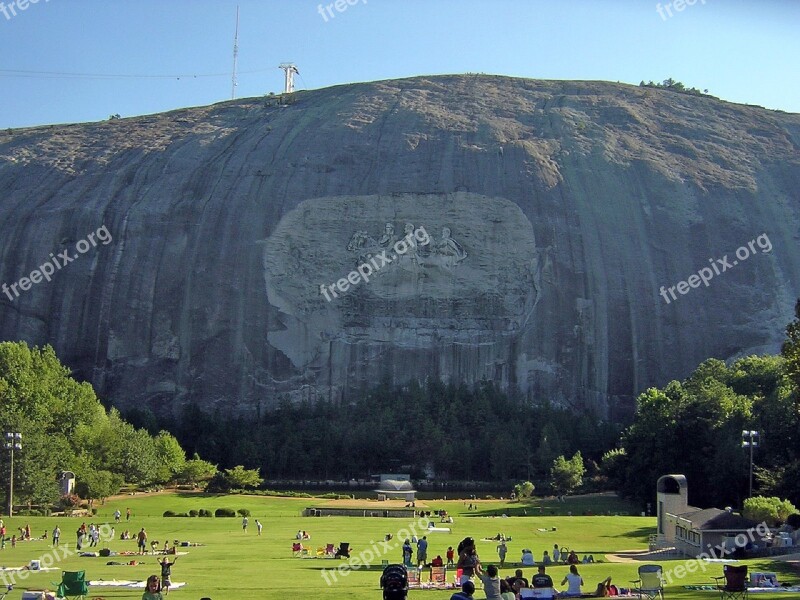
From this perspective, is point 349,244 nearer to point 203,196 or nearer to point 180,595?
point 203,196

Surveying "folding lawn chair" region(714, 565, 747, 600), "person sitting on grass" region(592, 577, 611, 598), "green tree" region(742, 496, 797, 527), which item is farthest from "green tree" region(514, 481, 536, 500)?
"folding lawn chair" region(714, 565, 747, 600)

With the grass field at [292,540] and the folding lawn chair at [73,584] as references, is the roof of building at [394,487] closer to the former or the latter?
the grass field at [292,540]

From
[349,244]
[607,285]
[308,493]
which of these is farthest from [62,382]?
[607,285]

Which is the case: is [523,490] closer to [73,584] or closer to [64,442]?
[64,442]

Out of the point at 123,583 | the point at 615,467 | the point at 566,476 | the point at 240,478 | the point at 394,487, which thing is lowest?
the point at 123,583

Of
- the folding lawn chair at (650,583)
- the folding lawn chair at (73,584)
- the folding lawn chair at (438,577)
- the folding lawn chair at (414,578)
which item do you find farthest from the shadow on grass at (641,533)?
the folding lawn chair at (73,584)

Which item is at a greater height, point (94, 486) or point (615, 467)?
point (615, 467)

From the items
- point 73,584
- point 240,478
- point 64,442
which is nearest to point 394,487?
point 240,478

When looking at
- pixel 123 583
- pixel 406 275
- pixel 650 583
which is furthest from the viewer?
pixel 406 275
